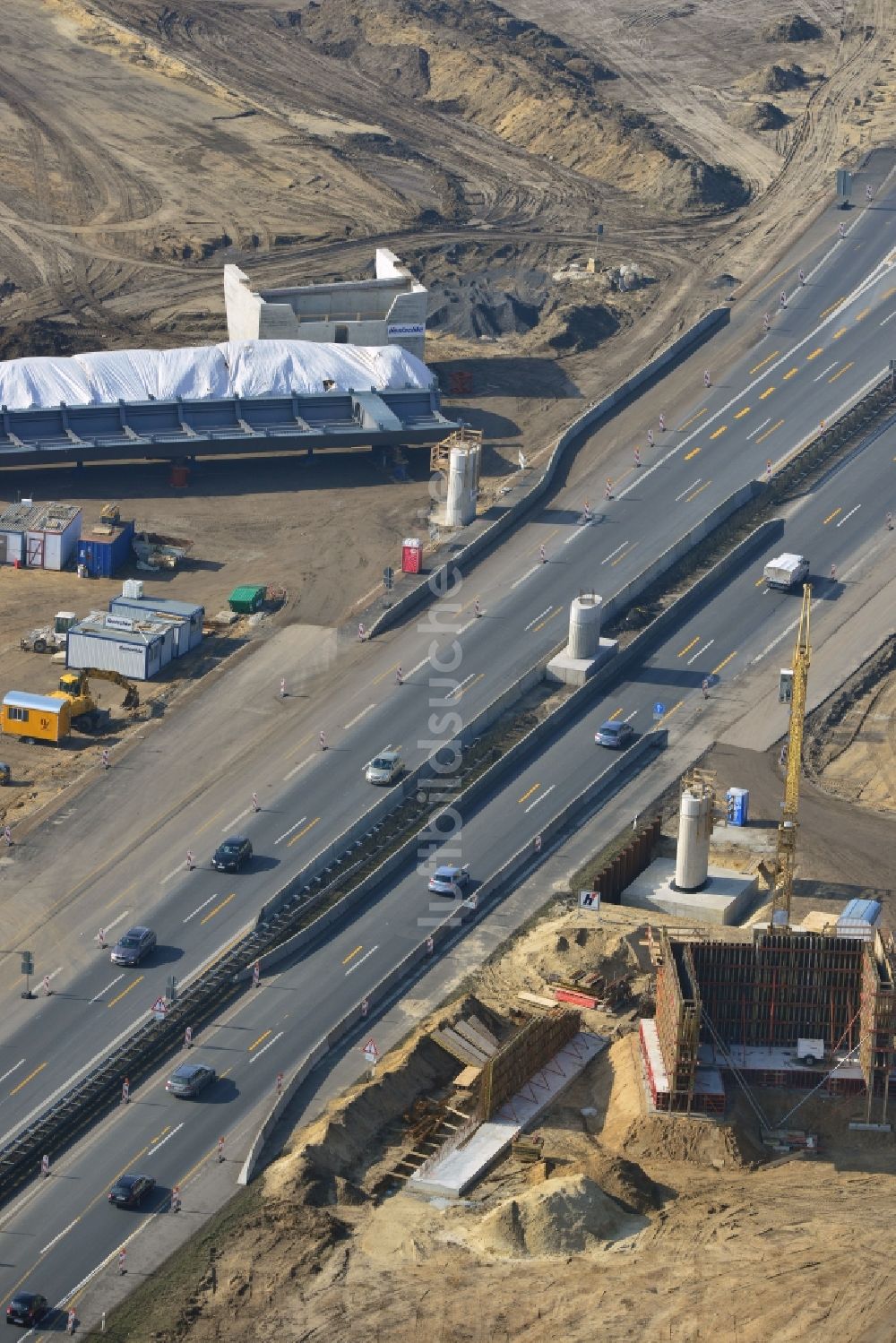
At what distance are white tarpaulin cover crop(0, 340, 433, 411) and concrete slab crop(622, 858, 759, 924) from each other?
2017 inches

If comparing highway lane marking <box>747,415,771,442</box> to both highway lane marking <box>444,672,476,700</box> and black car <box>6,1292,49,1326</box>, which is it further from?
black car <box>6,1292,49,1326</box>

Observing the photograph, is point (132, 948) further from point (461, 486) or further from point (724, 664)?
point (461, 486)

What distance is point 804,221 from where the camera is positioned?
184 m

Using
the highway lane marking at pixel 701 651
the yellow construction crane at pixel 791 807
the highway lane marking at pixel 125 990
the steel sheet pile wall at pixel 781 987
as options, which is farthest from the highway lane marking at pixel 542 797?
the highway lane marking at pixel 125 990

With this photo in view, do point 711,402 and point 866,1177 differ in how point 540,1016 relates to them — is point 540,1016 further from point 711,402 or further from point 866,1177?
point 711,402

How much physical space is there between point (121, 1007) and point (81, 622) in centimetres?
3439

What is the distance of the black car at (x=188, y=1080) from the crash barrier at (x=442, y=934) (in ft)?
9.60

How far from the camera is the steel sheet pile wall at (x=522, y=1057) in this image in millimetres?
96625

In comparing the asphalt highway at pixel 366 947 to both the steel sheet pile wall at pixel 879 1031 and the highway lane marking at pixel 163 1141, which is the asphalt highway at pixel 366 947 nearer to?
the highway lane marking at pixel 163 1141

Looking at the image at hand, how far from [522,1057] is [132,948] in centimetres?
1777

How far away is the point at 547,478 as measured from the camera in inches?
5935

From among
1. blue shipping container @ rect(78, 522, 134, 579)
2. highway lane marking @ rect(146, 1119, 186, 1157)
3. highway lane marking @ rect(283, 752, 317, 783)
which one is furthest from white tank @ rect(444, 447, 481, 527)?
highway lane marking @ rect(146, 1119, 186, 1157)

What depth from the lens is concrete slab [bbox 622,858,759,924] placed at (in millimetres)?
112500

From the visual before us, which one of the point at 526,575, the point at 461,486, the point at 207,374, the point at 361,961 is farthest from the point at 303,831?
the point at 207,374
